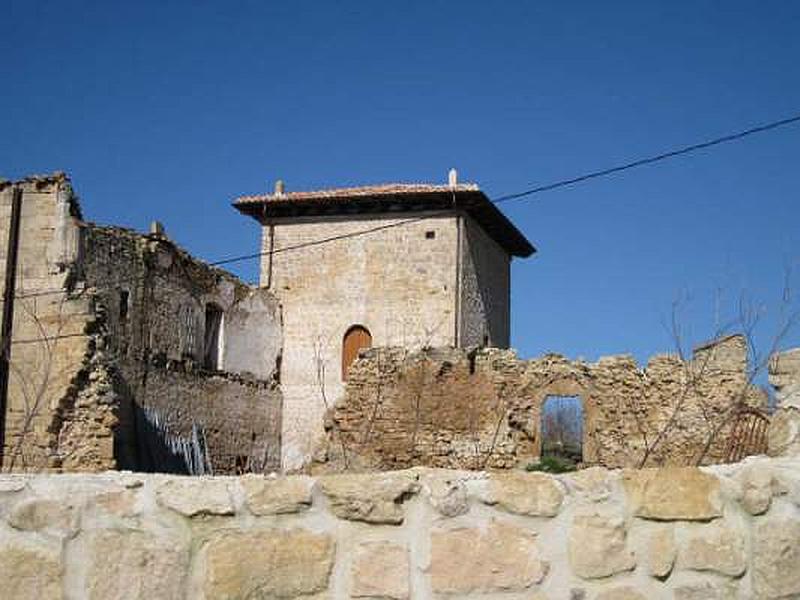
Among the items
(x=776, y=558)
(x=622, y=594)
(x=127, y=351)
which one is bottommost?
(x=622, y=594)

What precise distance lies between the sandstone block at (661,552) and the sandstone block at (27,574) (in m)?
1.62

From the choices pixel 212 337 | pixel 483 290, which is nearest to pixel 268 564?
pixel 212 337

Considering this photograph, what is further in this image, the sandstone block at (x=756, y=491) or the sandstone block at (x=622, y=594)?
the sandstone block at (x=756, y=491)

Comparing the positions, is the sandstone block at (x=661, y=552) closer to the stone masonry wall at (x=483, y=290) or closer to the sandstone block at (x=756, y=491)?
the sandstone block at (x=756, y=491)

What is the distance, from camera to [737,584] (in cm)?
282

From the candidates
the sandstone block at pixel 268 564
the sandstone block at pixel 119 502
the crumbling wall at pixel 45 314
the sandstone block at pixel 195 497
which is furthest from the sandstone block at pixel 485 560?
the crumbling wall at pixel 45 314

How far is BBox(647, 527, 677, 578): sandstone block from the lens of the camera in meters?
2.78

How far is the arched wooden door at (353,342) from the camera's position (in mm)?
22203

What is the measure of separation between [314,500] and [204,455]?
17139 millimetres

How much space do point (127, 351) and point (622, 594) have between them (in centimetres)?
1522

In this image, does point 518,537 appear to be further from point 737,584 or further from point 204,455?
point 204,455

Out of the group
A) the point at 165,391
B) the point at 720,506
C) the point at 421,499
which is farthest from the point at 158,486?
the point at 165,391

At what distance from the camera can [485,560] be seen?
270 cm

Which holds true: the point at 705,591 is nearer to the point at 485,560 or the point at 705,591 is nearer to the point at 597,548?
the point at 597,548
